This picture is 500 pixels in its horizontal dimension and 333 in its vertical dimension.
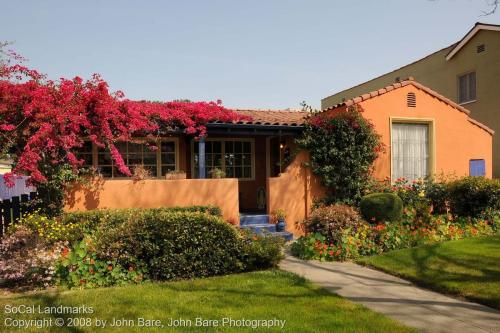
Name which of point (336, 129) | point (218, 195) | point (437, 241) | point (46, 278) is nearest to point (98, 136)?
point (218, 195)

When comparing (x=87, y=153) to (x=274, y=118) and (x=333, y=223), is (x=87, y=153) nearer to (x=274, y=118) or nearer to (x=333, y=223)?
(x=274, y=118)

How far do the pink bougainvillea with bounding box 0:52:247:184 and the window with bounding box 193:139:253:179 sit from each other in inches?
100.0

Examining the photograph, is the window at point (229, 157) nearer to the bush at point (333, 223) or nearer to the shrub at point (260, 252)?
the bush at point (333, 223)

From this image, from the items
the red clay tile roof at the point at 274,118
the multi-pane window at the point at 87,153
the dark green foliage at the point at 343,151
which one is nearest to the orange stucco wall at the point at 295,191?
the dark green foliage at the point at 343,151

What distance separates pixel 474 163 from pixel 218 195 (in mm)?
8670

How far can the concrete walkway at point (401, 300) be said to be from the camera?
14.1 feet

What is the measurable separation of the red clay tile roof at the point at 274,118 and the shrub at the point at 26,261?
5986 mm

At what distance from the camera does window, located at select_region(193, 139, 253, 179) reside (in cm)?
1243

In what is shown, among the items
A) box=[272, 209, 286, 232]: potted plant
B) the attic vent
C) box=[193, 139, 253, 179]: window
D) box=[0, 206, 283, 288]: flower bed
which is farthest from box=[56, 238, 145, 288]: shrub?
the attic vent

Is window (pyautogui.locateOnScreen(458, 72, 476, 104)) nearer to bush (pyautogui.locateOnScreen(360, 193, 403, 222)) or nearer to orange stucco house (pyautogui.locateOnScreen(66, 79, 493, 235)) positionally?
orange stucco house (pyautogui.locateOnScreen(66, 79, 493, 235))

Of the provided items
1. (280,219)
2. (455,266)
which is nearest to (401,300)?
(455,266)

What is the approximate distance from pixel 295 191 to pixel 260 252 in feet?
13.7

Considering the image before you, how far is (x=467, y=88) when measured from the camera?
60.0 feet

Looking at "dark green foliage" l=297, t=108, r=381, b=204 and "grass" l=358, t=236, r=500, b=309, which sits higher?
"dark green foliage" l=297, t=108, r=381, b=204
